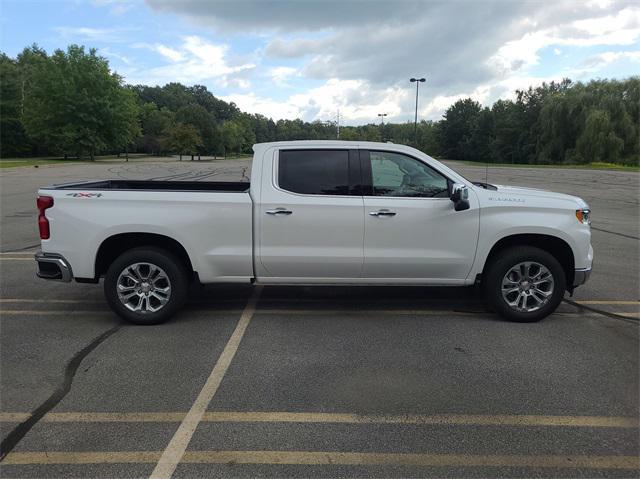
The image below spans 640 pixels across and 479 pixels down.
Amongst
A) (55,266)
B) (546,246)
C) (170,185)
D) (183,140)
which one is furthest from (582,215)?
(183,140)

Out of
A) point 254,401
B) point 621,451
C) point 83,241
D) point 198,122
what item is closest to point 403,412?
point 254,401

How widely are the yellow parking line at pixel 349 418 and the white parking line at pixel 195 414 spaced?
0.27 feet

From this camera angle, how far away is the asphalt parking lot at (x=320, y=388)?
2.94 m

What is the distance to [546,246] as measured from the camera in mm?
5383

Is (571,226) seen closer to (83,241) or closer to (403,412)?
(403,412)

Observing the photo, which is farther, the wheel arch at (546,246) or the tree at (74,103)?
the tree at (74,103)

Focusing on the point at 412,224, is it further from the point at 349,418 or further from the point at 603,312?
the point at 603,312

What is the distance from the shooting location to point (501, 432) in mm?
3225

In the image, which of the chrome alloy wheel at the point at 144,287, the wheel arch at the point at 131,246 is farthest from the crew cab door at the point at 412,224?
the chrome alloy wheel at the point at 144,287

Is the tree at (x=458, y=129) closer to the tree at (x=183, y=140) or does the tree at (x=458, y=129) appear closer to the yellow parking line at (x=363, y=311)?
the tree at (x=183, y=140)

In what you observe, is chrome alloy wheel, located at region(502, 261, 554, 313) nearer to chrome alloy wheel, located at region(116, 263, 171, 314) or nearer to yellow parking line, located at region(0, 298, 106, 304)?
chrome alloy wheel, located at region(116, 263, 171, 314)

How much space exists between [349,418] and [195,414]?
1.07m

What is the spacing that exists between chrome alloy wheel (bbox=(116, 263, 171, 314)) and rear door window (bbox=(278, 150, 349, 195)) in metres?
1.59

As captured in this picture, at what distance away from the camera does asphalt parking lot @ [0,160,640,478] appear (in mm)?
2939
